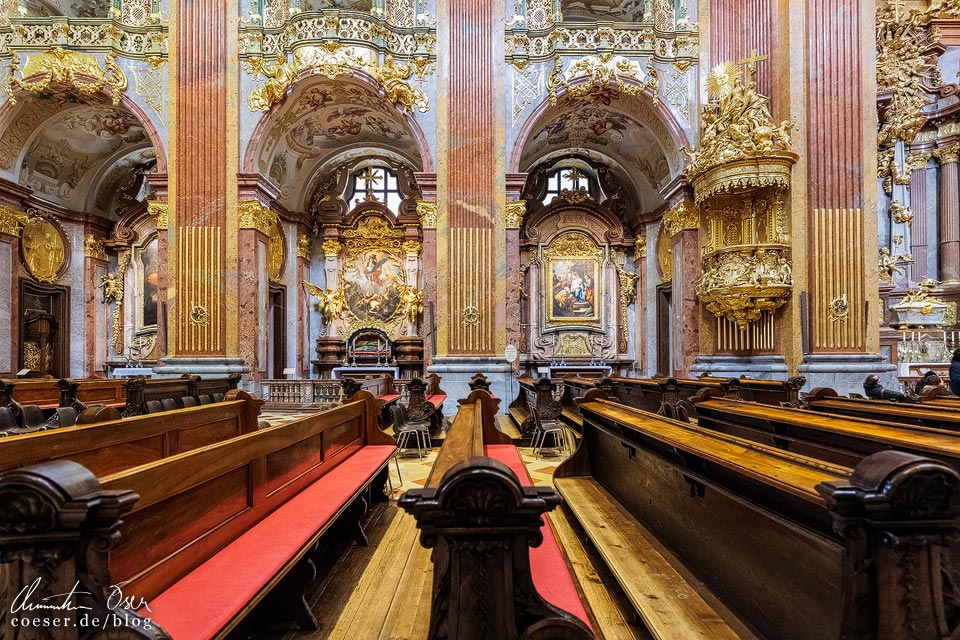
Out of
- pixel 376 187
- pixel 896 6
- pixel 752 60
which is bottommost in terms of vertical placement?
pixel 376 187

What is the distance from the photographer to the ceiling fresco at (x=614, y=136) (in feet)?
39.1

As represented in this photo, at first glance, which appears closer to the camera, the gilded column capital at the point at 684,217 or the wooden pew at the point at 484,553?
the wooden pew at the point at 484,553

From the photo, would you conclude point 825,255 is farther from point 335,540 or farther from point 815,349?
point 335,540

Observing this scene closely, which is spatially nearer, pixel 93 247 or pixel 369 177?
pixel 93 247

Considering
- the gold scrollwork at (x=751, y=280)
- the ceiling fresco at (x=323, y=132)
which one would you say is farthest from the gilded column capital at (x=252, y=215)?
the gold scrollwork at (x=751, y=280)

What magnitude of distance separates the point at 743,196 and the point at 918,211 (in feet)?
28.2

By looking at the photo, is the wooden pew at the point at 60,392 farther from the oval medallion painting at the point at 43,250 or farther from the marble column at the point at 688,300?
the marble column at the point at 688,300

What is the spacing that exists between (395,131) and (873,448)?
1309 centimetres

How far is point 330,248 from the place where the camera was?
15445 millimetres

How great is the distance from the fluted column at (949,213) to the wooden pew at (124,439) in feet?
58.0

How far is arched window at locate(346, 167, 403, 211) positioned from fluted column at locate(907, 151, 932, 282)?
14595 mm

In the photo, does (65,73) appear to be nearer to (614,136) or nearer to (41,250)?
(41,250)

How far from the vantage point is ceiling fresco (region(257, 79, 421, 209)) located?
1161 cm

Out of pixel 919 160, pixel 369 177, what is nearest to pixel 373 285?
pixel 369 177
